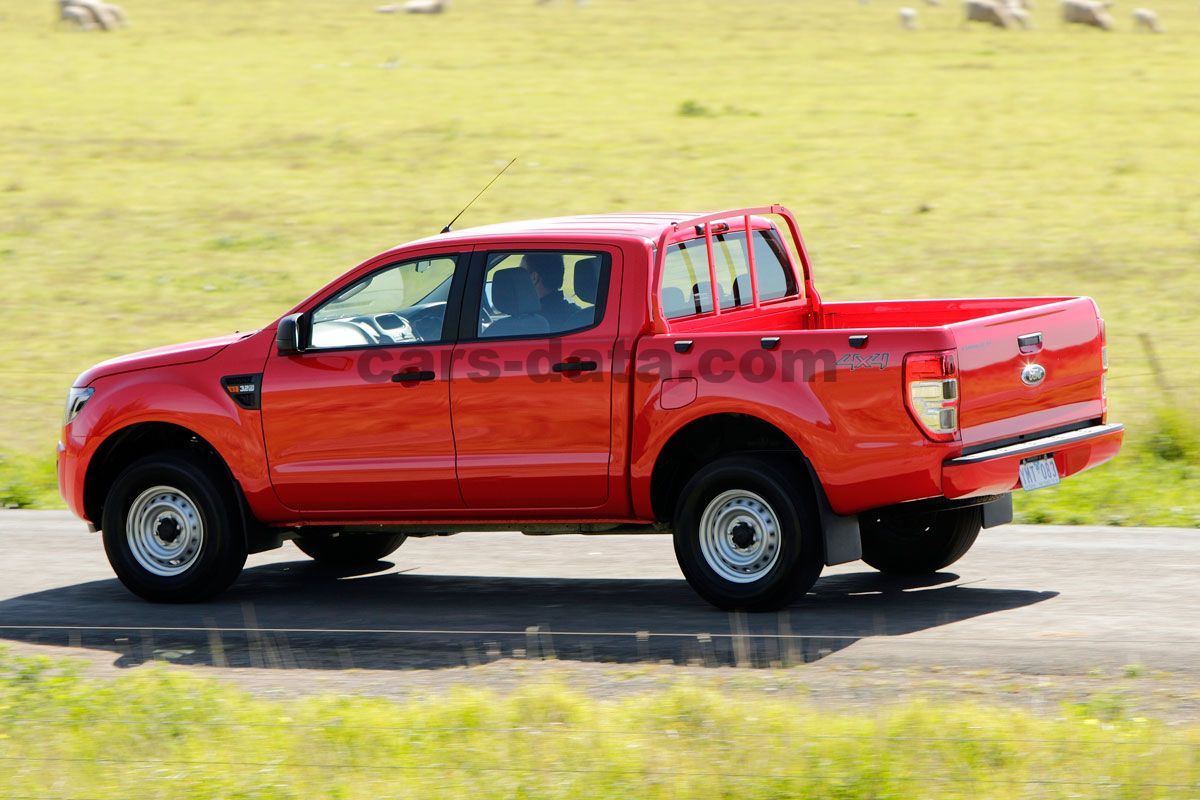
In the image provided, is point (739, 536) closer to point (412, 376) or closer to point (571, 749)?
point (412, 376)

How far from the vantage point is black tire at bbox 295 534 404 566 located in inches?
419

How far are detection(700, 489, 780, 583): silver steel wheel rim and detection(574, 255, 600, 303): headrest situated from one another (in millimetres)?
1105

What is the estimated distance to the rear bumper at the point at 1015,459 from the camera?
26.1 feet

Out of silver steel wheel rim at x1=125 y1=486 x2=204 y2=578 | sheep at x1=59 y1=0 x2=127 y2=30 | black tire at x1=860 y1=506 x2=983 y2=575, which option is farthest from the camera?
sheep at x1=59 y1=0 x2=127 y2=30

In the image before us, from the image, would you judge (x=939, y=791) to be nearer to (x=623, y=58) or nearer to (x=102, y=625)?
(x=102, y=625)

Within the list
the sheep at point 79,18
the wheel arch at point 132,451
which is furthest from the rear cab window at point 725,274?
the sheep at point 79,18

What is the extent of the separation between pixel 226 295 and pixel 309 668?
14.5 m

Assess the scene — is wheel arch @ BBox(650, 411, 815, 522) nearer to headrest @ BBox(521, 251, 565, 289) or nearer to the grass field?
headrest @ BBox(521, 251, 565, 289)

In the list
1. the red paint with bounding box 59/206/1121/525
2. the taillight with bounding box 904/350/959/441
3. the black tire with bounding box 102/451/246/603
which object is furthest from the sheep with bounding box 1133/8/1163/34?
the taillight with bounding box 904/350/959/441

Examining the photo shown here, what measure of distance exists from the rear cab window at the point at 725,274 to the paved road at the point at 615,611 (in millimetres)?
1479

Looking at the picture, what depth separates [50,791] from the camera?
5629mm

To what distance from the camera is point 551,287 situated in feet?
28.8

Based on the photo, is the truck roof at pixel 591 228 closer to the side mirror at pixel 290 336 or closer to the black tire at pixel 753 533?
the side mirror at pixel 290 336

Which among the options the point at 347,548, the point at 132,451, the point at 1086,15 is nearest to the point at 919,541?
the point at 347,548
